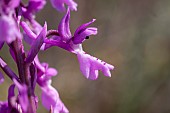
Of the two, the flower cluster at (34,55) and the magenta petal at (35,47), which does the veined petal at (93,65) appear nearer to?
the flower cluster at (34,55)

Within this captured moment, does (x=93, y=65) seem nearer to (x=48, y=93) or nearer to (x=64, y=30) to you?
(x=64, y=30)

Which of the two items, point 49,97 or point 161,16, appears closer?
point 49,97

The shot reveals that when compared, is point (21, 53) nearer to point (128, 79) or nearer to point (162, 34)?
point (128, 79)

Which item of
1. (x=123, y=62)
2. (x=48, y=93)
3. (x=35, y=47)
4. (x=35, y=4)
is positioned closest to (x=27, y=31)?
(x=35, y=47)

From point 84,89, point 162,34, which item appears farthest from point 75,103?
point 162,34

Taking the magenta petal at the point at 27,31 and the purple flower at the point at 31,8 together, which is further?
the purple flower at the point at 31,8

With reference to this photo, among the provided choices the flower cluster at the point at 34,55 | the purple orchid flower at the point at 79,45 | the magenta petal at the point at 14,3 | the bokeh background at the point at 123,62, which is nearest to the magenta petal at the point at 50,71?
the flower cluster at the point at 34,55

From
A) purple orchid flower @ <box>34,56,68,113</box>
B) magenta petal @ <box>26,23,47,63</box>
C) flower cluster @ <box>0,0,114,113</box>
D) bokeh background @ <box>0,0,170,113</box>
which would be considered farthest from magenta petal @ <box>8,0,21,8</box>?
bokeh background @ <box>0,0,170,113</box>
